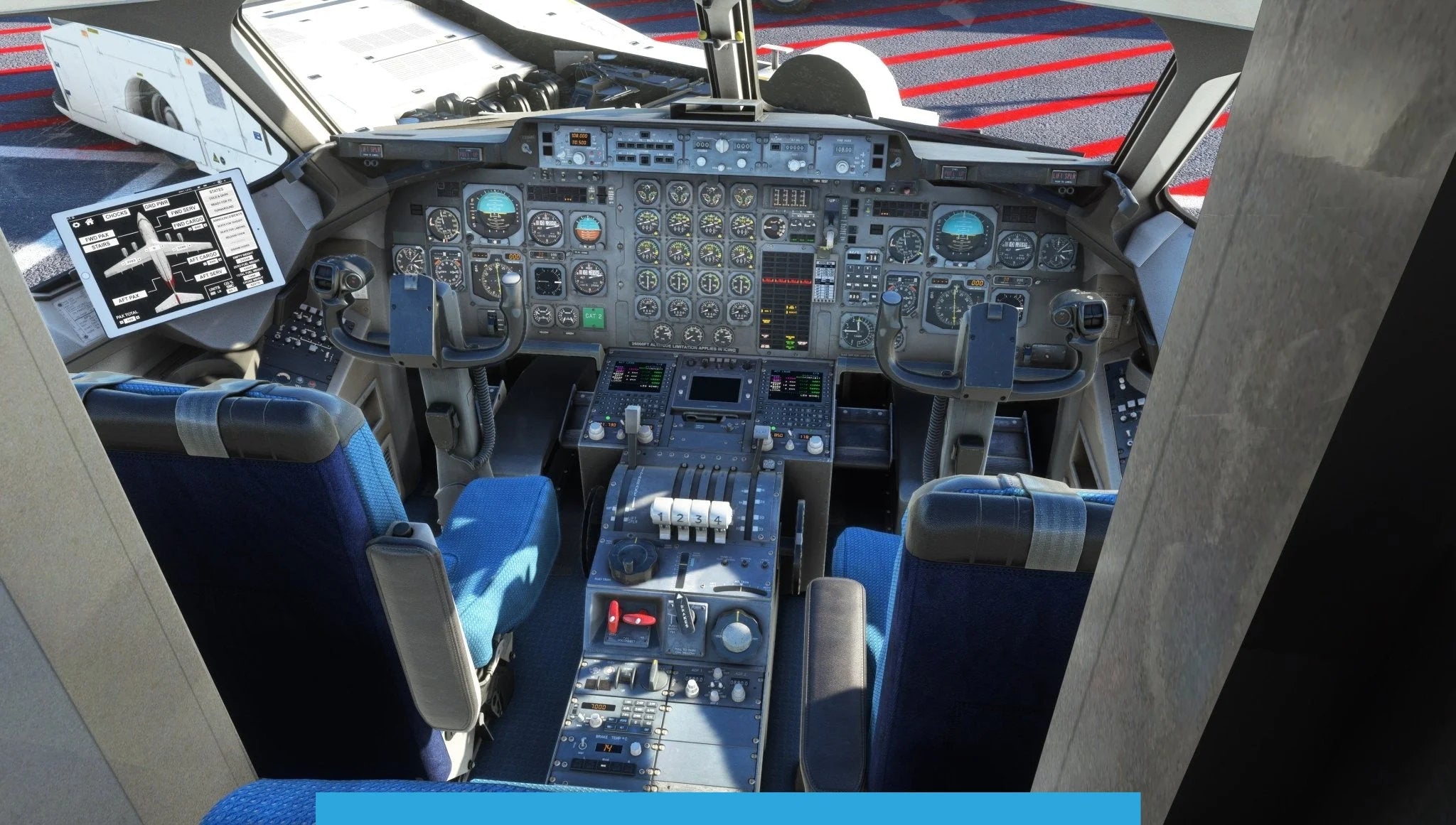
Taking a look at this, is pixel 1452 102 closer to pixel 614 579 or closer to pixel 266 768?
pixel 266 768

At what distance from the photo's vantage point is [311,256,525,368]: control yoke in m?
3.16

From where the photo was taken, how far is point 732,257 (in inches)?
157

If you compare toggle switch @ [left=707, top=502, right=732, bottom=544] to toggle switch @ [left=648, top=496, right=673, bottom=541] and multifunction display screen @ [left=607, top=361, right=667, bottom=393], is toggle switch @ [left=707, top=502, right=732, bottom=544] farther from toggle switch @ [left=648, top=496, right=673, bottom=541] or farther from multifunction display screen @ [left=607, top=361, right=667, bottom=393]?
multifunction display screen @ [left=607, top=361, right=667, bottom=393]

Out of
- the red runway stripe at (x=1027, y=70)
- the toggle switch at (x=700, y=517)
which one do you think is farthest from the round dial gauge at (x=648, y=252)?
the red runway stripe at (x=1027, y=70)

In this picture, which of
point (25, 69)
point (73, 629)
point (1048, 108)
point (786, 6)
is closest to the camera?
point (73, 629)

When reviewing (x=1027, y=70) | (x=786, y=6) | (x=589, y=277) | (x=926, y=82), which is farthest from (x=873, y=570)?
(x=786, y=6)

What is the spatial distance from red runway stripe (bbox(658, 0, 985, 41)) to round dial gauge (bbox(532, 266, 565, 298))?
6.04 metres

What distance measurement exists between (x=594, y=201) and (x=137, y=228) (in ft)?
5.16

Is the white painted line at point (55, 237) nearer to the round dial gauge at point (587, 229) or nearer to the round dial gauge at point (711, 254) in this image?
the round dial gauge at point (587, 229)

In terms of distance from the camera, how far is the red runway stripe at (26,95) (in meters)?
7.68

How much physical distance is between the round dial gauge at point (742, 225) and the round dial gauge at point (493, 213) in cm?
85

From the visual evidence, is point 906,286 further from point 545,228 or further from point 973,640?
point 973,640

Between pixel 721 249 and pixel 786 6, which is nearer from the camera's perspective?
pixel 721 249

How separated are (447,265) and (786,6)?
22.6 feet
